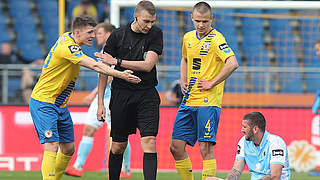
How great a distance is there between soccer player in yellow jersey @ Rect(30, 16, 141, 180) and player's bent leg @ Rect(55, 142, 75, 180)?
0.10 m

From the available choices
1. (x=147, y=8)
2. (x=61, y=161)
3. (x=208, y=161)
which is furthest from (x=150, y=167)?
(x=147, y=8)

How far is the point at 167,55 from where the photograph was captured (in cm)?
1347

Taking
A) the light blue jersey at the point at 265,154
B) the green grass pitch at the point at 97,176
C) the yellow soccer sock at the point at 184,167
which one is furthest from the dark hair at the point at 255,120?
the green grass pitch at the point at 97,176

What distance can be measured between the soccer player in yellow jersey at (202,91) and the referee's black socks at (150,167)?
59 centimetres

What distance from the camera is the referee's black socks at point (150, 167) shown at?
240 inches

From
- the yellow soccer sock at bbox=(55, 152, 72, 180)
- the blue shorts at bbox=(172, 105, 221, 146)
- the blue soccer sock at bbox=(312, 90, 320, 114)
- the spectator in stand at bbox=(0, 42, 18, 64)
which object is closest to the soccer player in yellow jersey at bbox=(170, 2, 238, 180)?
the blue shorts at bbox=(172, 105, 221, 146)

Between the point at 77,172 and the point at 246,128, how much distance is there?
349 cm

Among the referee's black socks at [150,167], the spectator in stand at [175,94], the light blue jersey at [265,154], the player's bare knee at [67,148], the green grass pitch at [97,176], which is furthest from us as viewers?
the spectator in stand at [175,94]

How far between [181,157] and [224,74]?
3.49 feet

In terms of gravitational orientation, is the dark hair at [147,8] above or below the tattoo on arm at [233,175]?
above

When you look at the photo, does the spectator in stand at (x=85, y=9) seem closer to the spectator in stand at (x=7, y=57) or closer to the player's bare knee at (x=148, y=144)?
the spectator in stand at (x=7, y=57)

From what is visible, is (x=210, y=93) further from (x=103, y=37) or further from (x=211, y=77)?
(x=103, y=37)

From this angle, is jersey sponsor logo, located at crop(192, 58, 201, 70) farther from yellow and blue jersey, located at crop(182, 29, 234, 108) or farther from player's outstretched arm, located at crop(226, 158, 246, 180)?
player's outstretched arm, located at crop(226, 158, 246, 180)

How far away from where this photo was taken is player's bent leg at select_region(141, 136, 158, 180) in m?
6.10
